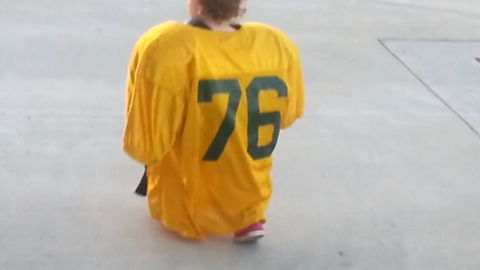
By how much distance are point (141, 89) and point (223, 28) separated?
409mm

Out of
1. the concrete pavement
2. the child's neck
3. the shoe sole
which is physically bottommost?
the concrete pavement

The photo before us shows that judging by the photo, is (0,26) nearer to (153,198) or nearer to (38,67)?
(38,67)

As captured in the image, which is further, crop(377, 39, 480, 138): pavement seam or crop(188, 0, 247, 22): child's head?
crop(377, 39, 480, 138): pavement seam

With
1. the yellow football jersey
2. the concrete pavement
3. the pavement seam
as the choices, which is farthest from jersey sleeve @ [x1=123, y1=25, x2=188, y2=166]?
the pavement seam

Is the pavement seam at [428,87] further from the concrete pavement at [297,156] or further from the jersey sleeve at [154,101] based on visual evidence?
the jersey sleeve at [154,101]

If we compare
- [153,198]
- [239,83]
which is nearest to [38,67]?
[153,198]

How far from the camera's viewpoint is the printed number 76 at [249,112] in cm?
300

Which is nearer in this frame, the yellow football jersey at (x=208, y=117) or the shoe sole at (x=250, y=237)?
the yellow football jersey at (x=208, y=117)

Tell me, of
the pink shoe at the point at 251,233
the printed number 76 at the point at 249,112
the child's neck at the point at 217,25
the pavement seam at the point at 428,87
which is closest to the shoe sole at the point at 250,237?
the pink shoe at the point at 251,233

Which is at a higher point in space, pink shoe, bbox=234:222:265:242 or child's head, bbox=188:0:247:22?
child's head, bbox=188:0:247:22

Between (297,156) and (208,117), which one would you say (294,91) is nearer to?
(208,117)

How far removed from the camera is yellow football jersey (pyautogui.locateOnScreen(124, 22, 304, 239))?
2.96 meters

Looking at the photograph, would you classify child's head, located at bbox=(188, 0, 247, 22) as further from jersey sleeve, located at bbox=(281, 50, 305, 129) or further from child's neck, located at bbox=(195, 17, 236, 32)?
jersey sleeve, located at bbox=(281, 50, 305, 129)

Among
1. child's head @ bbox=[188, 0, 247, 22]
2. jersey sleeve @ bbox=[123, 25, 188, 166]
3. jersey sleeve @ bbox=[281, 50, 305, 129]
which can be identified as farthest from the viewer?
jersey sleeve @ bbox=[281, 50, 305, 129]
